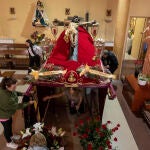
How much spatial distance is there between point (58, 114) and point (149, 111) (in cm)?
180

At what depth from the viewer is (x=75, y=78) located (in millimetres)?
2688

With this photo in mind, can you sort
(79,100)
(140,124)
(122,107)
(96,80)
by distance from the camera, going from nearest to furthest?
(96,80), (79,100), (140,124), (122,107)

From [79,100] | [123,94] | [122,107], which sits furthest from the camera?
[123,94]

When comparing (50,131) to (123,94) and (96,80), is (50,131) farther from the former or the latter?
(123,94)

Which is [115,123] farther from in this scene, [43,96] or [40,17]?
[40,17]

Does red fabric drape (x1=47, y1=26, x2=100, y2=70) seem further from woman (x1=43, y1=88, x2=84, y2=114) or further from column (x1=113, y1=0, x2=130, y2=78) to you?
column (x1=113, y1=0, x2=130, y2=78)

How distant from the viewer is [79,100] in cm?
325

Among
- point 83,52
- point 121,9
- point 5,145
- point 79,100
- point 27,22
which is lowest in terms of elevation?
point 5,145

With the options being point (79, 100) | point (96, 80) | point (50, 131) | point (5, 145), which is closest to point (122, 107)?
point (79, 100)

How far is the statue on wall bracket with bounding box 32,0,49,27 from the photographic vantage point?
544 cm

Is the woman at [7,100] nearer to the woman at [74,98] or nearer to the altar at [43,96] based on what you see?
the altar at [43,96]

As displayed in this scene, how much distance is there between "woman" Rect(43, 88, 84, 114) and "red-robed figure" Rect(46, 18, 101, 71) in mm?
430

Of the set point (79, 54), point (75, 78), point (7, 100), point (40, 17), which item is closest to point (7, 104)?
point (7, 100)

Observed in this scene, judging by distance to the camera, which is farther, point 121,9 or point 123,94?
point 121,9
